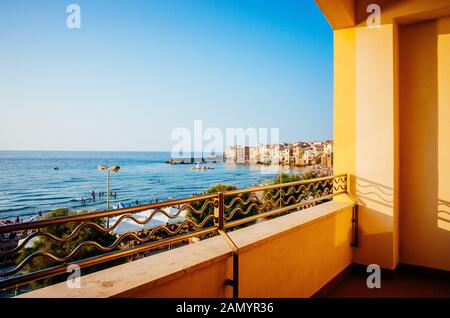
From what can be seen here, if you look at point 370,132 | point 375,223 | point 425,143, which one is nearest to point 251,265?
point 375,223

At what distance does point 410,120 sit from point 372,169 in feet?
2.62

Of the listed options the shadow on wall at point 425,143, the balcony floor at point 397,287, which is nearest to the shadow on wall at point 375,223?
the balcony floor at point 397,287

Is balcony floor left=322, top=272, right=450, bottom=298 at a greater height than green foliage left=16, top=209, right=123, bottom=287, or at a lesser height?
greater

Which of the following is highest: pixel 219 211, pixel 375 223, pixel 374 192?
pixel 219 211

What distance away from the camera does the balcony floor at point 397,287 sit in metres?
2.98

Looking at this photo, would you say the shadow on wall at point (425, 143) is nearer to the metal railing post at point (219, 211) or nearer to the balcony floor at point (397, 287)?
the balcony floor at point (397, 287)

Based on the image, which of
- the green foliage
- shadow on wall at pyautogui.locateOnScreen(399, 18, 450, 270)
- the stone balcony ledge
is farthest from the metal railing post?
the green foliage

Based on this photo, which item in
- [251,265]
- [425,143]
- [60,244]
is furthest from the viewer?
[60,244]

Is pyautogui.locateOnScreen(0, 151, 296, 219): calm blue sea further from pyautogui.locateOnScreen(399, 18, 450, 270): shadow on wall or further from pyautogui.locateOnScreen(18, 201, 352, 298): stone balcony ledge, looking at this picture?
pyautogui.locateOnScreen(399, 18, 450, 270): shadow on wall

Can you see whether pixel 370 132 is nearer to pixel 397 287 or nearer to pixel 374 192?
pixel 374 192

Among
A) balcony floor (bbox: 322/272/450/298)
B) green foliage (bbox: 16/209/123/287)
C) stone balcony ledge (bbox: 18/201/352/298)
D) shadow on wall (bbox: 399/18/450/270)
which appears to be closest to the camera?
stone balcony ledge (bbox: 18/201/352/298)

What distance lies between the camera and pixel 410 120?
3.46 m

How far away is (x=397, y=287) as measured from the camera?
315 centimetres

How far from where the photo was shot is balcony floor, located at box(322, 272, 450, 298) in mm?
2979
